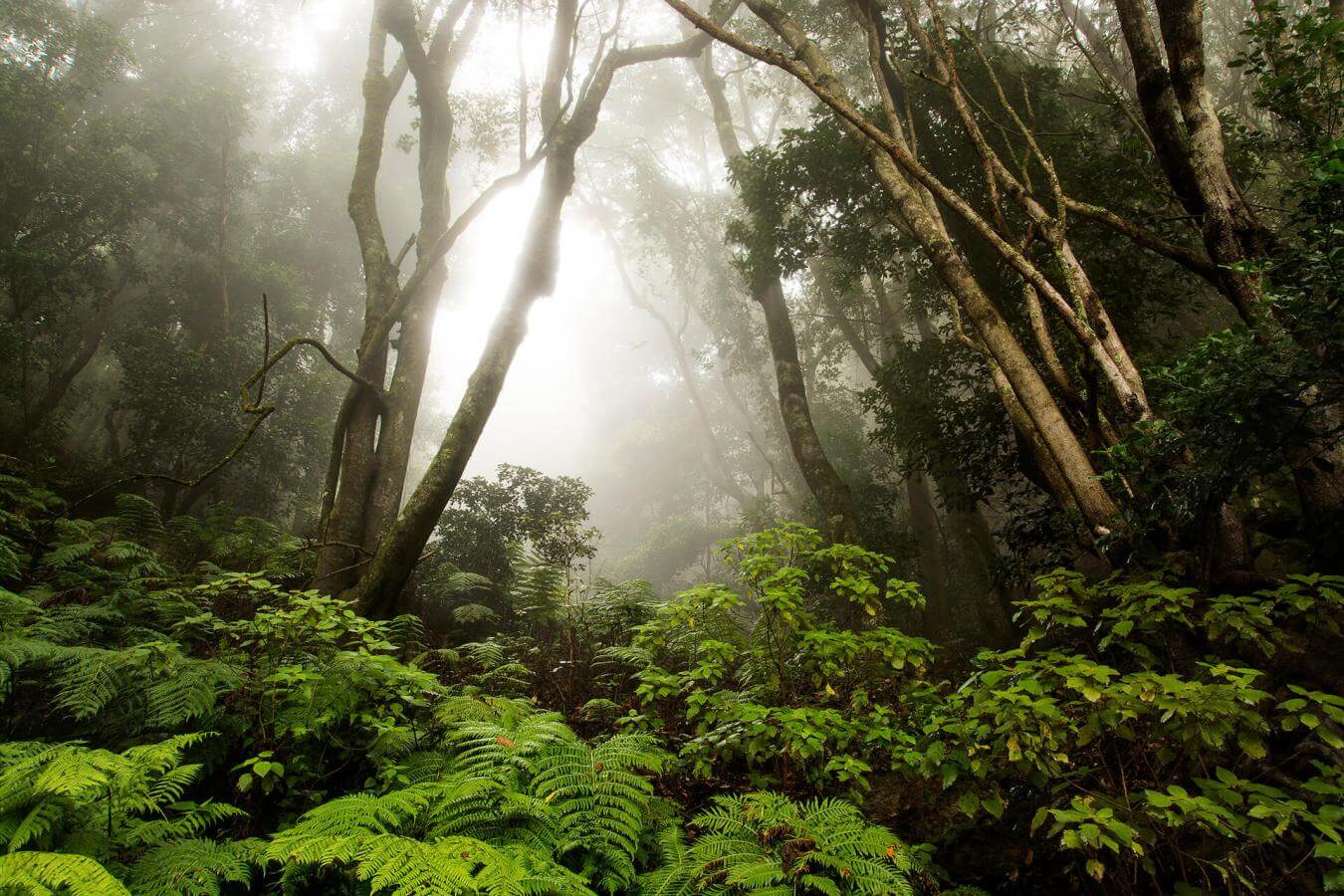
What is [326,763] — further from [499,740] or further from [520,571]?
[520,571]

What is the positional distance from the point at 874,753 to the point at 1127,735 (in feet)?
7.31

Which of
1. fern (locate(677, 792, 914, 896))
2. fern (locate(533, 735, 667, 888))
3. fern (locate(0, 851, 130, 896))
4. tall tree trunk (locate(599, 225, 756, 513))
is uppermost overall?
tall tree trunk (locate(599, 225, 756, 513))

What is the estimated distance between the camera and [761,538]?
173 inches

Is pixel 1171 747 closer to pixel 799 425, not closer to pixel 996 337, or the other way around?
pixel 996 337

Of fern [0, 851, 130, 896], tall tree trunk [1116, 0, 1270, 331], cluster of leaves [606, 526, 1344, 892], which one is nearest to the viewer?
fern [0, 851, 130, 896]

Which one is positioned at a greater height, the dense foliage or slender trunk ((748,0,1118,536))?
slender trunk ((748,0,1118,536))

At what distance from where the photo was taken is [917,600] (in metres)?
3.79

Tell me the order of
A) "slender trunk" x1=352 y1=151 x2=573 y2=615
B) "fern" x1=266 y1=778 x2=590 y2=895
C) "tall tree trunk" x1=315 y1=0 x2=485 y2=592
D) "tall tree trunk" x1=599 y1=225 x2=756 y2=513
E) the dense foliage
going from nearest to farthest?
"fern" x1=266 y1=778 x2=590 y2=895 → the dense foliage → "slender trunk" x1=352 y1=151 x2=573 y2=615 → "tall tree trunk" x1=315 y1=0 x2=485 y2=592 → "tall tree trunk" x1=599 y1=225 x2=756 y2=513

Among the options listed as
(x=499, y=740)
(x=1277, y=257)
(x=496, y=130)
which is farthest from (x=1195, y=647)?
(x=496, y=130)

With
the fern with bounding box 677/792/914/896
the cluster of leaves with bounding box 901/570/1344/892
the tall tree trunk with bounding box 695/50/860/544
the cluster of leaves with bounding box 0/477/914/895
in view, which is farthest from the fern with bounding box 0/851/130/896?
the tall tree trunk with bounding box 695/50/860/544

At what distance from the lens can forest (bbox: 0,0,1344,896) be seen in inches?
87.1

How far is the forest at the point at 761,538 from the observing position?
2213 mm

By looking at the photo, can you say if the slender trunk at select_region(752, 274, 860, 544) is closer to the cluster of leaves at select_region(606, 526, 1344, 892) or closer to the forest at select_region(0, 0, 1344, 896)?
the forest at select_region(0, 0, 1344, 896)

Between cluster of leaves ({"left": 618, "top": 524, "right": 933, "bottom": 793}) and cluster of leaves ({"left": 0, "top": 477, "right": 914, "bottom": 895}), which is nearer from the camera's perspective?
cluster of leaves ({"left": 0, "top": 477, "right": 914, "bottom": 895})
